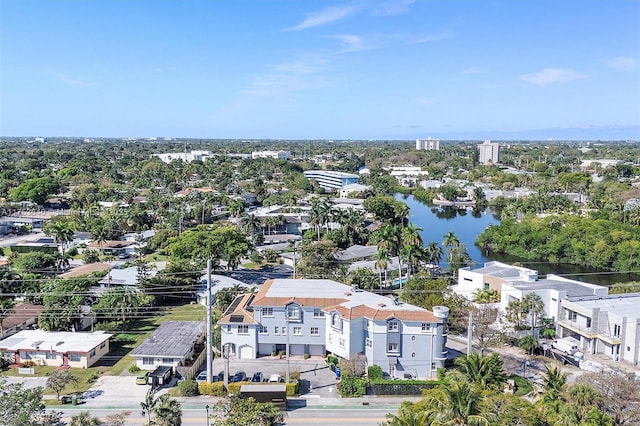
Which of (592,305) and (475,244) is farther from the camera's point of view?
(475,244)

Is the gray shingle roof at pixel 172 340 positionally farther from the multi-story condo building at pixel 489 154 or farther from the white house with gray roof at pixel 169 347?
the multi-story condo building at pixel 489 154

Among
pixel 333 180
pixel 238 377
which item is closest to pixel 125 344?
pixel 238 377

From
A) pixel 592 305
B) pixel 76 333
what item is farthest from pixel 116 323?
pixel 592 305

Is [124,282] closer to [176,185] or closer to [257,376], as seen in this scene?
[257,376]

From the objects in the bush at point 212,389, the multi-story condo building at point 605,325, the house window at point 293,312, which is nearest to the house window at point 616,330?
the multi-story condo building at point 605,325

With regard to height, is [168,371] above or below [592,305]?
below

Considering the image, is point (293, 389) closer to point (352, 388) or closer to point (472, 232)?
point (352, 388)

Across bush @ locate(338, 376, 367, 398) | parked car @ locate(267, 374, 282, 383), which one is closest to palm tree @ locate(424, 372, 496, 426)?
bush @ locate(338, 376, 367, 398)
